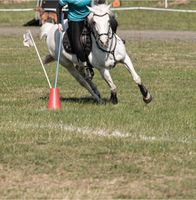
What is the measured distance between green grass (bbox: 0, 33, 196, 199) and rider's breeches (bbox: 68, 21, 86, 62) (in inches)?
38.4

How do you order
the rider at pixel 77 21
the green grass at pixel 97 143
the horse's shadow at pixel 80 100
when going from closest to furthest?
1. the green grass at pixel 97 143
2. the rider at pixel 77 21
3. the horse's shadow at pixel 80 100

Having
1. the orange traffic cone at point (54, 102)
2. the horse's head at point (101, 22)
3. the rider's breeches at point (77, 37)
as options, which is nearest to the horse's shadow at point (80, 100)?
the rider's breeches at point (77, 37)

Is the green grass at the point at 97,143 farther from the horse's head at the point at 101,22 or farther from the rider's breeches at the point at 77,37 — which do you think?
the horse's head at the point at 101,22

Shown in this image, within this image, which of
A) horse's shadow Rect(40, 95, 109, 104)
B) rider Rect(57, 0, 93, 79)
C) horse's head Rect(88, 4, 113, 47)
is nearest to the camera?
horse's head Rect(88, 4, 113, 47)

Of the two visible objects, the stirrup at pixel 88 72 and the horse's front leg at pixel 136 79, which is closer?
the horse's front leg at pixel 136 79

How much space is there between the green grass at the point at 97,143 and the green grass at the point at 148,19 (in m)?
22.1

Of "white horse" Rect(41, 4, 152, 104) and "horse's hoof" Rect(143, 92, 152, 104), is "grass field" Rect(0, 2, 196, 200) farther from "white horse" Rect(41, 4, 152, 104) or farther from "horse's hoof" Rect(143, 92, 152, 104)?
"white horse" Rect(41, 4, 152, 104)

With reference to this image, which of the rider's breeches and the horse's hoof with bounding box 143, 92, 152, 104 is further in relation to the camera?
the rider's breeches

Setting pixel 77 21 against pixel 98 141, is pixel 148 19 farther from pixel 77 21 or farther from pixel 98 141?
pixel 98 141

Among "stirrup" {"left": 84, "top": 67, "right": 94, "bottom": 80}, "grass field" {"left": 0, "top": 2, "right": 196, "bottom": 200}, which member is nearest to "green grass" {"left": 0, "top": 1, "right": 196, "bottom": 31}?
"grass field" {"left": 0, "top": 2, "right": 196, "bottom": 200}

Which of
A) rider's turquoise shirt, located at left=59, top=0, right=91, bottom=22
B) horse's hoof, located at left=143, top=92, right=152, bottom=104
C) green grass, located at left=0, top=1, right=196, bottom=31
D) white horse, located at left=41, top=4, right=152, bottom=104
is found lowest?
green grass, located at left=0, top=1, right=196, bottom=31

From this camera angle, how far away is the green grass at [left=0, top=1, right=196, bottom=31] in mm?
40406

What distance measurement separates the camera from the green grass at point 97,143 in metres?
7.93

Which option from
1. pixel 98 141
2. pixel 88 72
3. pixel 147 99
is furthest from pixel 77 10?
pixel 98 141
